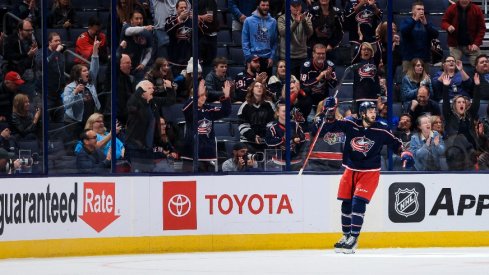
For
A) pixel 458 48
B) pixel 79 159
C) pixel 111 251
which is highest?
pixel 458 48

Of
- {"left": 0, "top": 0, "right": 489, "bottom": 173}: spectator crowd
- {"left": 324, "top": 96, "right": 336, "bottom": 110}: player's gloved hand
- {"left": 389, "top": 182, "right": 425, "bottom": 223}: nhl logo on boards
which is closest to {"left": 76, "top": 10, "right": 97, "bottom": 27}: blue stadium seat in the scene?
{"left": 0, "top": 0, "right": 489, "bottom": 173}: spectator crowd

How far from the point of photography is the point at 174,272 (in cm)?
1210

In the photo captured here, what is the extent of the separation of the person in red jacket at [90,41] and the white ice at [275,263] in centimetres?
238

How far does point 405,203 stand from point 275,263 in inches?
104

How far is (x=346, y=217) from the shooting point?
1443cm

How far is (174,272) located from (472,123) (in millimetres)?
4841

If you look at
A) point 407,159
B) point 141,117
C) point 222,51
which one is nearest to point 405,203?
point 407,159

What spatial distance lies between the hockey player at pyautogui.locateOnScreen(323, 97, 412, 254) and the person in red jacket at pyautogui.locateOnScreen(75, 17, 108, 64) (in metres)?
2.61

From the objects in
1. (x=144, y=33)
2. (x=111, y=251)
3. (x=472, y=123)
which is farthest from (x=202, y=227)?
(x=472, y=123)

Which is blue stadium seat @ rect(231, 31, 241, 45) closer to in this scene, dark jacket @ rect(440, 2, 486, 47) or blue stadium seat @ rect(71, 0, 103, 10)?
blue stadium seat @ rect(71, 0, 103, 10)

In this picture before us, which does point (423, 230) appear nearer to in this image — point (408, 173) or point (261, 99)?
point (408, 173)

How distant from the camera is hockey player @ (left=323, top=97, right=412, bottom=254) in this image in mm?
14336

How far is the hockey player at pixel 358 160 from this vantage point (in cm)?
1434

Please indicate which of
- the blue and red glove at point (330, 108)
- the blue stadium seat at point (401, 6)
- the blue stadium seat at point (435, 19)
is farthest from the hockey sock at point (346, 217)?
the blue stadium seat at point (435, 19)
